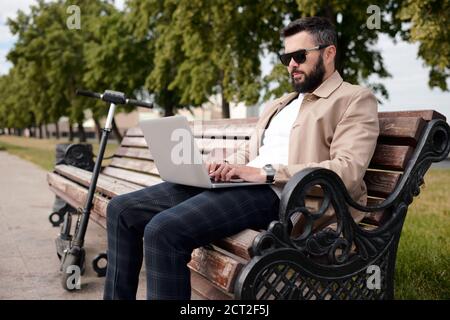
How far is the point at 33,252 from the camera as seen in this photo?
4.99 meters

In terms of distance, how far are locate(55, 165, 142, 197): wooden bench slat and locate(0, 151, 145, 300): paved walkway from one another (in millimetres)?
653

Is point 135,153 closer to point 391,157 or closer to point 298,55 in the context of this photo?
point 298,55

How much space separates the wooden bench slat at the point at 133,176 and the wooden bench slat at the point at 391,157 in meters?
2.12

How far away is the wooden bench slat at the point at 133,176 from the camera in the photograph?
458cm

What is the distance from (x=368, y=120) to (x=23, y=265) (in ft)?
10.7

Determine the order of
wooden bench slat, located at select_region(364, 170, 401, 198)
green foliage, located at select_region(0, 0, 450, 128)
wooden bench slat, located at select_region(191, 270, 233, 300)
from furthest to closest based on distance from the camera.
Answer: green foliage, located at select_region(0, 0, 450, 128), wooden bench slat, located at select_region(364, 170, 401, 198), wooden bench slat, located at select_region(191, 270, 233, 300)

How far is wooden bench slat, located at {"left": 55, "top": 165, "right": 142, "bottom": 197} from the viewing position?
13.4ft

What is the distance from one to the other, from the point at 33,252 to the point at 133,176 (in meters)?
1.14

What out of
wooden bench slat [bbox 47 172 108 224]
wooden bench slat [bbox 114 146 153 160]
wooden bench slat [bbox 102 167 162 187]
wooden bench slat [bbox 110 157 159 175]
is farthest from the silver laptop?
wooden bench slat [bbox 114 146 153 160]

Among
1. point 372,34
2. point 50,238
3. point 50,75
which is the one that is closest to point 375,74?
point 372,34

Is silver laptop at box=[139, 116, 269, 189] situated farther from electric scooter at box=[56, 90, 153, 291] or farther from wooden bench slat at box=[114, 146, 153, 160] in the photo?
wooden bench slat at box=[114, 146, 153, 160]

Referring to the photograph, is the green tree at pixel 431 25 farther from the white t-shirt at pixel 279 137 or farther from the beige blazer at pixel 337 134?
the beige blazer at pixel 337 134

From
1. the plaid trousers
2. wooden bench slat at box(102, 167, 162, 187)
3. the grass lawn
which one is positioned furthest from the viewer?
wooden bench slat at box(102, 167, 162, 187)
